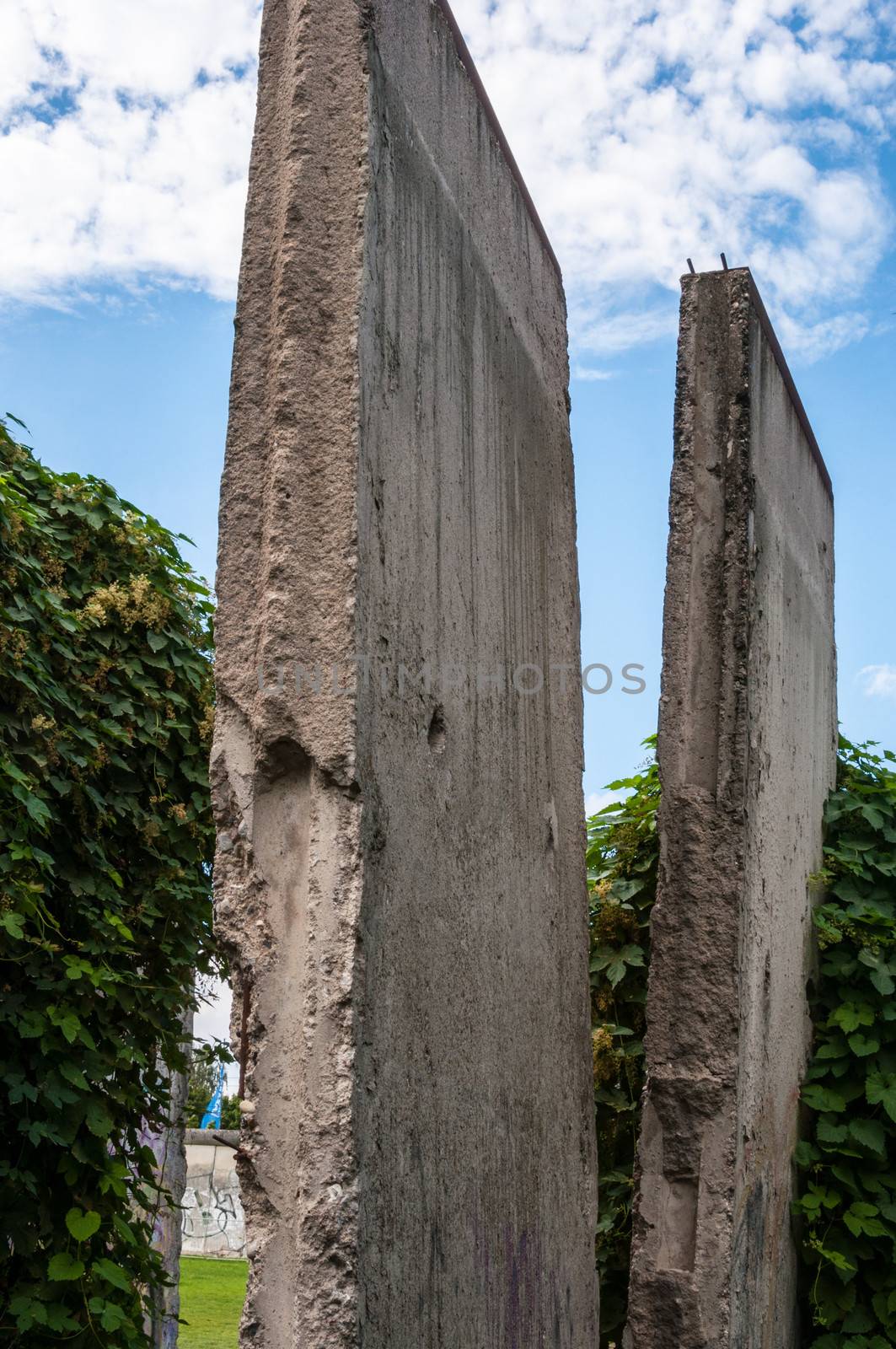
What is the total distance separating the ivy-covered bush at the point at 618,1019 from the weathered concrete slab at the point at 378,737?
43.4 inches

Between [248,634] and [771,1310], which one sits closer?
[248,634]

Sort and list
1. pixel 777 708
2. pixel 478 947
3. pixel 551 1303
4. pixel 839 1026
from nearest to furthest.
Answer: pixel 478 947 < pixel 551 1303 < pixel 777 708 < pixel 839 1026

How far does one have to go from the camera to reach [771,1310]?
12.2ft

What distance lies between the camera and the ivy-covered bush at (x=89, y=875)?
11.6 feet

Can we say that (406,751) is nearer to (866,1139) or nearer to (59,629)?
(59,629)

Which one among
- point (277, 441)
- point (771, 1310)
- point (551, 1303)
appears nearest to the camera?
point (277, 441)

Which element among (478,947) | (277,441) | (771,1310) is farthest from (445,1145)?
(771,1310)

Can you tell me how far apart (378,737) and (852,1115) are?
279cm

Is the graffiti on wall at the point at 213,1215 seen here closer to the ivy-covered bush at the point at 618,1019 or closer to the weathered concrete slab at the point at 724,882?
the ivy-covered bush at the point at 618,1019

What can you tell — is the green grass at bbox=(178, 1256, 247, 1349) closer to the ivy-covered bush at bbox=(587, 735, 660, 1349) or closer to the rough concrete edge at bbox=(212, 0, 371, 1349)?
the ivy-covered bush at bbox=(587, 735, 660, 1349)

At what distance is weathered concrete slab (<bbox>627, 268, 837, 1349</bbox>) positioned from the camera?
3291 mm

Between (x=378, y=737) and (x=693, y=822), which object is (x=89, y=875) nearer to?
(x=693, y=822)

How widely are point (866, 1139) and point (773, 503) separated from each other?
1874mm

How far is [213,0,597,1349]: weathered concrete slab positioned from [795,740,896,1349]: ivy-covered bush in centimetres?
151
